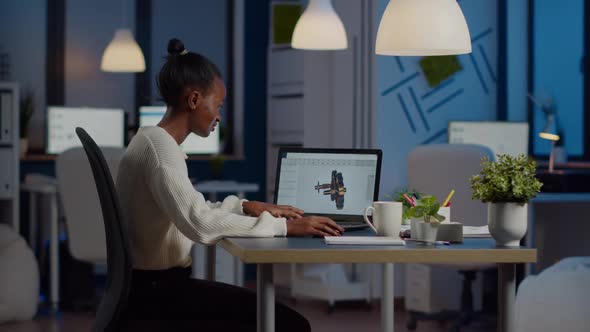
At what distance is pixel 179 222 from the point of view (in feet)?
8.08

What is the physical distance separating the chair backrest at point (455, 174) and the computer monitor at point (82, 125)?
105 inches

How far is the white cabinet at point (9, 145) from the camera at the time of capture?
5.81m

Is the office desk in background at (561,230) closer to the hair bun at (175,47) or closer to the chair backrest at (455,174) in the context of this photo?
the chair backrest at (455,174)

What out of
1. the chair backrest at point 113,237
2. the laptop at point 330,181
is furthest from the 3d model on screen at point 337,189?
the chair backrest at point 113,237

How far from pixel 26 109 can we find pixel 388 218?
15.8ft

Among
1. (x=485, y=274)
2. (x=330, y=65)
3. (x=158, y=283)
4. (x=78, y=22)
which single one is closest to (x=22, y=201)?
(x=78, y=22)

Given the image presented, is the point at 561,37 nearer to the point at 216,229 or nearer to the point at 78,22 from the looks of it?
the point at 78,22

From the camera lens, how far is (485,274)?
5.78m

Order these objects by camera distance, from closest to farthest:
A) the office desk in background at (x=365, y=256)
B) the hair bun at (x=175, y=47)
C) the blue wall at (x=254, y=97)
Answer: the office desk in background at (x=365, y=256)
the hair bun at (x=175, y=47)
the blue wall at (x=254, y=97)

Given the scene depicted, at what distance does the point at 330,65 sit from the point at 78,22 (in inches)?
86.1

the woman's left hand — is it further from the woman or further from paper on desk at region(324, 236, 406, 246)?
paper on desk at region(324, 236, 406, 246)

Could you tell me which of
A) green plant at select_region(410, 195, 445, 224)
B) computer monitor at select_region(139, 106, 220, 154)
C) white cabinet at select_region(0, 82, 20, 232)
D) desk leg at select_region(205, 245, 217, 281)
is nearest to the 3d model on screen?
desk leg at select_region(205, 245, 217, 281)

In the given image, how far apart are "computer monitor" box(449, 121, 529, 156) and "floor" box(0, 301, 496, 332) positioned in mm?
1147

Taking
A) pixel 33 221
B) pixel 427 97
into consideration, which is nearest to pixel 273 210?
pixel 427 97
